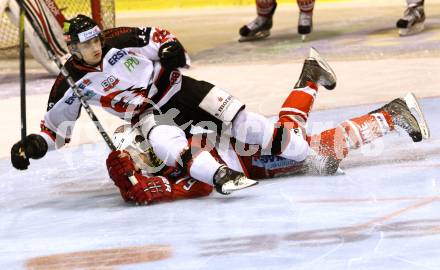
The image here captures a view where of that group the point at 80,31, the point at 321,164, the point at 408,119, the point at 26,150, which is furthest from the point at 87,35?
the point at 408,119

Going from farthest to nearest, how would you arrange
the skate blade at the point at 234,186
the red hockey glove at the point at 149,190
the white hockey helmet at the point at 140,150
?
1. the white hockey helmet at the point at 140,150
2. the red hockey glove at the point at 149,190
3. the skate blade at the point at 234,186

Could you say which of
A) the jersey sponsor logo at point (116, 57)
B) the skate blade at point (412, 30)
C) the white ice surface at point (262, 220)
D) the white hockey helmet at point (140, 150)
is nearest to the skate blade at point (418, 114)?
the white ice surface at point (262, 220)

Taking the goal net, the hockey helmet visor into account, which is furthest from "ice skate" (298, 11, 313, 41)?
the hockey helmet visor

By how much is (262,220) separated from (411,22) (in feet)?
15.8

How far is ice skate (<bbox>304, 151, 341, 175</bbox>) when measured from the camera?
438 cm

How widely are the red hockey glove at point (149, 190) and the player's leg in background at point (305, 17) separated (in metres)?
4.48

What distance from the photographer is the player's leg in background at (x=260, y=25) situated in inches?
346

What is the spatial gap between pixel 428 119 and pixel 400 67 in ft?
5.39

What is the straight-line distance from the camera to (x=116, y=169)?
163 inches

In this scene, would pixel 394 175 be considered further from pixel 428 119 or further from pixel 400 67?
pixel 400 67

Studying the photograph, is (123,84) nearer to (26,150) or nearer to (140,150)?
(140,150)

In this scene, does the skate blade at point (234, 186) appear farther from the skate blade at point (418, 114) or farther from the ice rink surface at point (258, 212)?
the skate blade at point (418, 114)

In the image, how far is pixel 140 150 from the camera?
14.3 ft

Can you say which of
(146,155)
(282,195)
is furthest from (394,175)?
(146,155)
